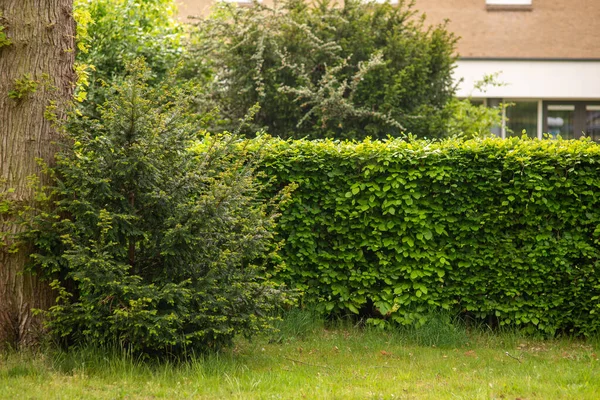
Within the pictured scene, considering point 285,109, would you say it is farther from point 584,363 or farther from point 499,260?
point 584,363

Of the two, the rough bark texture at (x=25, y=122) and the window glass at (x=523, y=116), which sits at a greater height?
the window glass at (x=523, y=116)

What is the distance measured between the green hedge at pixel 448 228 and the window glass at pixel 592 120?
13.9 metres

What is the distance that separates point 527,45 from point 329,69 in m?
10.7

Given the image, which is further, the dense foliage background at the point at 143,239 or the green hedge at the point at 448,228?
the green hedge at the point at 448,228

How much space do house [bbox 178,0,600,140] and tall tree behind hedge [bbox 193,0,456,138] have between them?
769 centimetres

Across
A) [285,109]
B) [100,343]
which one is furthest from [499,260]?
[285,109]

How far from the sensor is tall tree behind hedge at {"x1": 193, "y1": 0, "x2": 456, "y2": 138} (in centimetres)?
1159

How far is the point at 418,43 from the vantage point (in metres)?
12.1

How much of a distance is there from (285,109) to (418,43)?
2604mm

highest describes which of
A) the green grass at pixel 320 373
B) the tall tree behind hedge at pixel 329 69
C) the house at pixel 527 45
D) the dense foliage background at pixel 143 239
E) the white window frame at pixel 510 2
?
the white window frame at pixel 510 2

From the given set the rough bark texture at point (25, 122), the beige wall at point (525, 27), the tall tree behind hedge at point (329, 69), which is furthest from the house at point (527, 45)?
the rough bark texture at point (25, 122)

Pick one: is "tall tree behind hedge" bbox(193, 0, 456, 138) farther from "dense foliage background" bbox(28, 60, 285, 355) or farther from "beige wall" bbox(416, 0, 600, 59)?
"beige wall" bbox(416, 0, 600, 59)

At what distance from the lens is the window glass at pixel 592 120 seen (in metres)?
20.4

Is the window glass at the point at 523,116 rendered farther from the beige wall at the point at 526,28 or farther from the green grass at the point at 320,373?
the green grass at the point at 320,373
